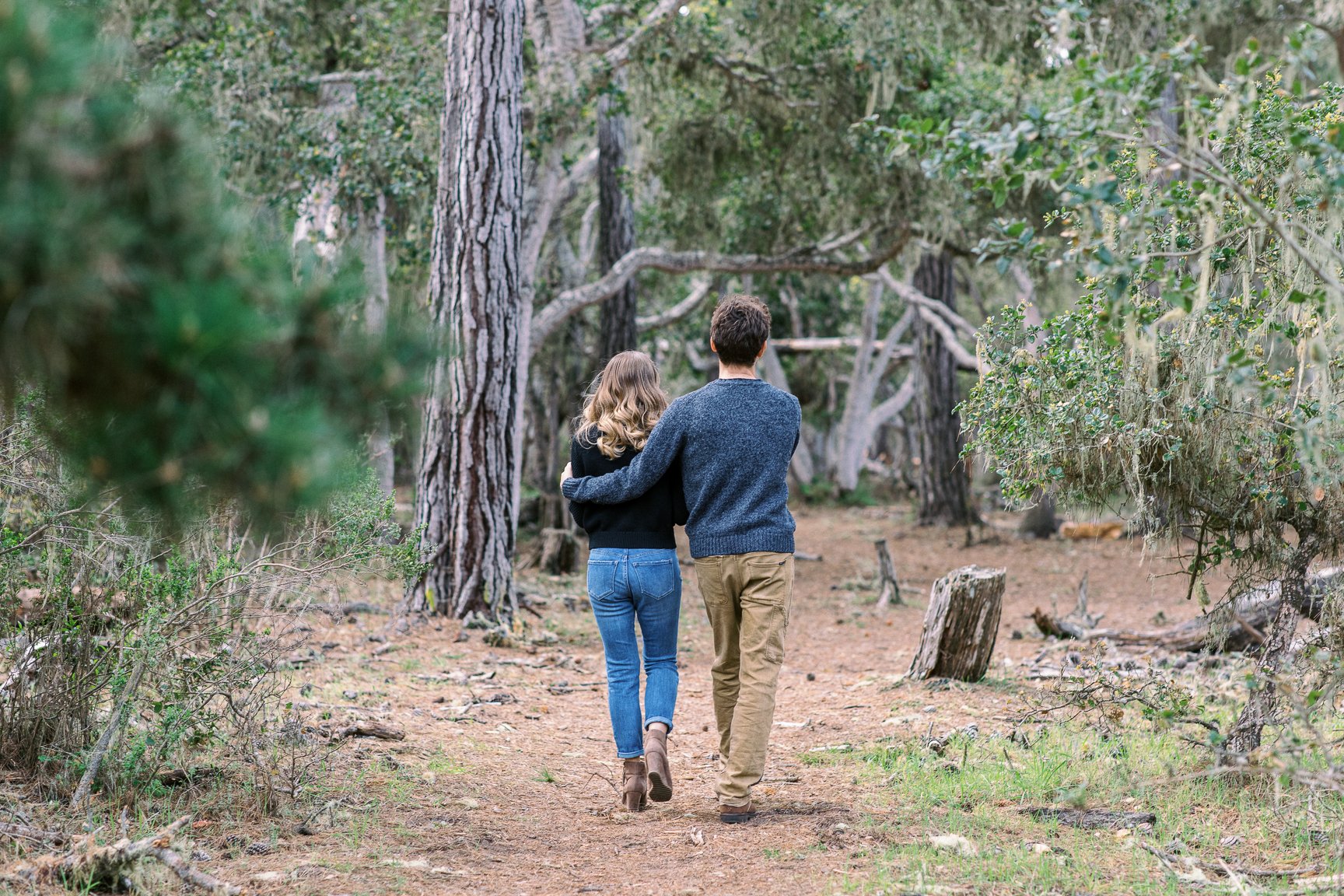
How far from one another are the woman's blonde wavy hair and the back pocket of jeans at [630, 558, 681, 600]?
1.52 ft

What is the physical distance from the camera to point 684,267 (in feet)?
42.7

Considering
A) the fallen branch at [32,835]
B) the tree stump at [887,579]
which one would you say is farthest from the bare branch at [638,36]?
the fallen branch at [32,835]

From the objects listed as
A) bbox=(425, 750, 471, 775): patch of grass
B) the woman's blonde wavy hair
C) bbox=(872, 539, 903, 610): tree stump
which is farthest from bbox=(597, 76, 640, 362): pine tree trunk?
the woman's blonde wavy hair

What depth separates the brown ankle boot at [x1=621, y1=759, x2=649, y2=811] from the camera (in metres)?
4.71

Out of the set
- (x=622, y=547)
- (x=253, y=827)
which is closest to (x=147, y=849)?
(x=253, y=827)

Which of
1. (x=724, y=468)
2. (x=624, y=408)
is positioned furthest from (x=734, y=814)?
(x=624, y=408)

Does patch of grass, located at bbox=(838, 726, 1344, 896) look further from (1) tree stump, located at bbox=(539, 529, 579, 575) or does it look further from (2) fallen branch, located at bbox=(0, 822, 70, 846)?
(1) tree stump, located at bbox=(539, 529, 579, 575)

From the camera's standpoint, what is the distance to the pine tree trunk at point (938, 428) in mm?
17469

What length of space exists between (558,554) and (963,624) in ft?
22.0

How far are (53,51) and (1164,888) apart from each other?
12.6 ft

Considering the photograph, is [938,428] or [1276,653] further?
[938,428]

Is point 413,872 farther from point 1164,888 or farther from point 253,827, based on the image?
point 1164,888

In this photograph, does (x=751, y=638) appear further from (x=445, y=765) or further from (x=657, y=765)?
(x=445, y=765)

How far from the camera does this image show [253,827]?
13.5 feet
